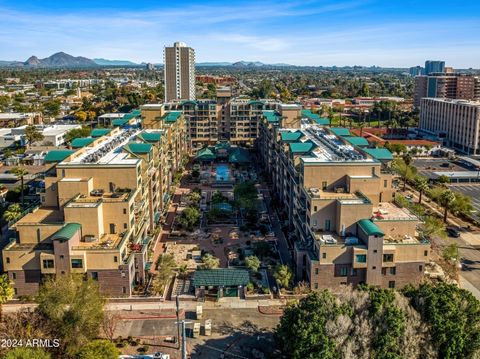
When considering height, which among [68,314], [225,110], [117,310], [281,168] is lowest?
[117,310]

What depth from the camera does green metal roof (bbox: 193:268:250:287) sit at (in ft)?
176

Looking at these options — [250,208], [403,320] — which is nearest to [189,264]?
[250,208]

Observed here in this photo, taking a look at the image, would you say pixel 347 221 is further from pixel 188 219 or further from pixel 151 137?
pixel 151 137

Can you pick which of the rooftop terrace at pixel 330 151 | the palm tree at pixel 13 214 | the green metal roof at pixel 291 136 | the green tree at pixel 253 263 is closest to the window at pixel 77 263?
the palm tree at pixel 13 214

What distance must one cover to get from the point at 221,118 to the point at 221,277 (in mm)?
86316

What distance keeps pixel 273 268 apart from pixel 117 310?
20.1 meters

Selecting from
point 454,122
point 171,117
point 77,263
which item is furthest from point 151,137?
point 454,122

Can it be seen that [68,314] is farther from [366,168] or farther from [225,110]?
[225,110]

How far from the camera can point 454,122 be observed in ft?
468

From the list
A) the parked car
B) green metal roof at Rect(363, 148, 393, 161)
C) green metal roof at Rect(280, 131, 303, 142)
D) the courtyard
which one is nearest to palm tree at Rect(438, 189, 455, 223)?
the parked car

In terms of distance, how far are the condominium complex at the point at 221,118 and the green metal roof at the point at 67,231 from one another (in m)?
81.9

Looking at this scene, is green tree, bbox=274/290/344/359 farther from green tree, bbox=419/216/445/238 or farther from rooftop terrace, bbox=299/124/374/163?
green tree, bbox=419/216/445/238

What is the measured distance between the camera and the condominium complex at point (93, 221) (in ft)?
169

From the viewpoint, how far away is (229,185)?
101250 mm
